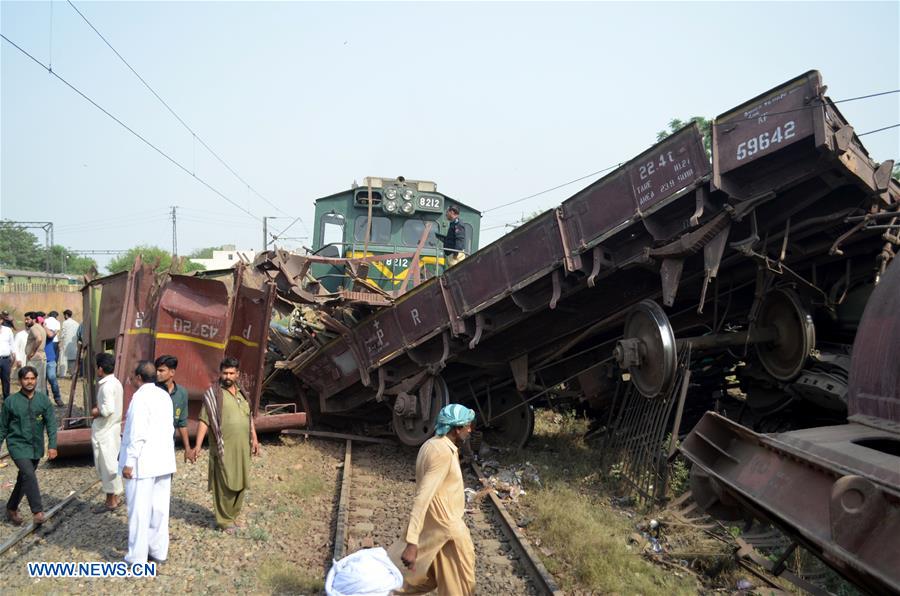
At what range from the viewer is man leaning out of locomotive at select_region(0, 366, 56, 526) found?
Answer: 6164mm

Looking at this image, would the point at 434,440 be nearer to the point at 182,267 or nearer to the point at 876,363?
the point at 876,363

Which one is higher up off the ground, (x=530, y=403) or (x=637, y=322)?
(x=637, y=322)

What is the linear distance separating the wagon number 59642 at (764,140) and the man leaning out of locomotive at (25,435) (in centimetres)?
690

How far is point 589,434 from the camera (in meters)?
9.88

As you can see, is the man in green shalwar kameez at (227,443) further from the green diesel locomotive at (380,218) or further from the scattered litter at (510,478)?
the green diesel locomotive at (380,218)

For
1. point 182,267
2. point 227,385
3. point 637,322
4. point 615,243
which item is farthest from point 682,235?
point 182,267

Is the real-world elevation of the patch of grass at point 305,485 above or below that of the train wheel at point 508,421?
below

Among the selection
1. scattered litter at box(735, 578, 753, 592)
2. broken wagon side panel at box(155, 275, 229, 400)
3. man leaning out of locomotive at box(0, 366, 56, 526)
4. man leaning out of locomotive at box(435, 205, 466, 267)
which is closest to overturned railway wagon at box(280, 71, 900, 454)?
broken wagon side panel at box(155, 275, 229, 400)

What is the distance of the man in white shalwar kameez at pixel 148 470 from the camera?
214 inches

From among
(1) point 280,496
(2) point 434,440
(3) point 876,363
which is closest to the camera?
(3) point 876,363

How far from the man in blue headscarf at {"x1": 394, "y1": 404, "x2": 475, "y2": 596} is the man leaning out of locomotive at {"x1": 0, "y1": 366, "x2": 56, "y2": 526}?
4007 mm

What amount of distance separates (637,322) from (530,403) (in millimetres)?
2637
